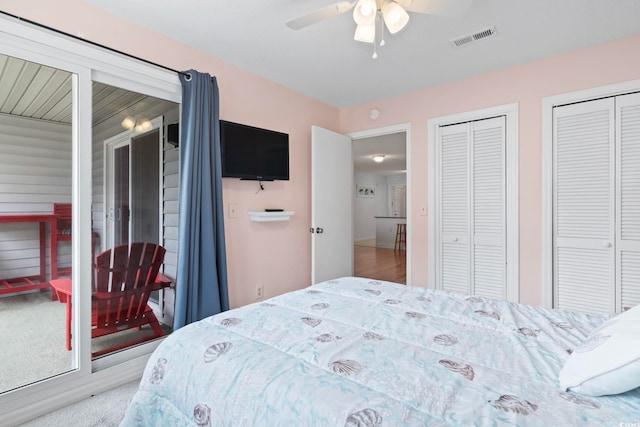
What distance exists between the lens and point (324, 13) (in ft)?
5.25

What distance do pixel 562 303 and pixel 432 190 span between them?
1474mm

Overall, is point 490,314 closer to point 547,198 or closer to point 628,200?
point 547,198

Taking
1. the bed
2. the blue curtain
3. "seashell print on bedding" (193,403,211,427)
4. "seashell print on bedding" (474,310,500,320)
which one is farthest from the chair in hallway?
"seashell print on bedding" (193,403,211,427)

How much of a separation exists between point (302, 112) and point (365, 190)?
7.14 meters

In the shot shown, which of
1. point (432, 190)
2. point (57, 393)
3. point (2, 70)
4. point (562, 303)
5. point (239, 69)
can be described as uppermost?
point (239, 69)

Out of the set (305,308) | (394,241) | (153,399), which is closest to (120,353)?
(153,399)

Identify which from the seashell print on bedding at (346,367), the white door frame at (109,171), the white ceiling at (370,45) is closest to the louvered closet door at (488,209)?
the white ceiling at (370,45)

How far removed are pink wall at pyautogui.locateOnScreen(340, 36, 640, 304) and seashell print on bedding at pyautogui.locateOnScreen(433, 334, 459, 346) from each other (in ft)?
6.86

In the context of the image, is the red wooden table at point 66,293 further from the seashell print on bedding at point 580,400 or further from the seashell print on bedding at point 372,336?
the seashell print on bedding at point 580,400

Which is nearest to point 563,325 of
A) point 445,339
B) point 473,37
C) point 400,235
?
point 445,339

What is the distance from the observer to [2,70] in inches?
67.6

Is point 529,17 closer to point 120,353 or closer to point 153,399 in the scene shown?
point 153,399

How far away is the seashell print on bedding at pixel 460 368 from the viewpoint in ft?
3.04

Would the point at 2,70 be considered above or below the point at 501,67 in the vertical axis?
below
